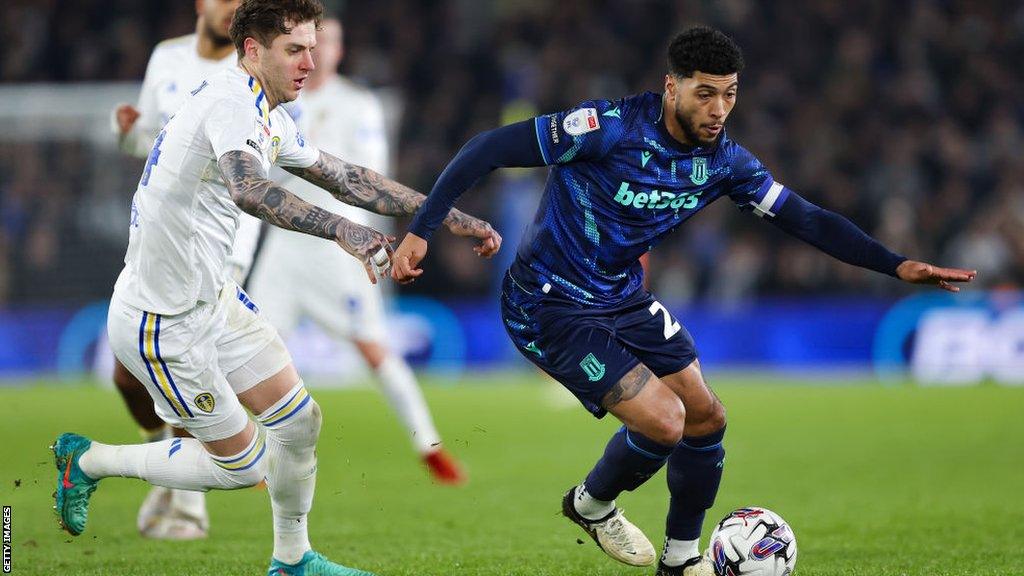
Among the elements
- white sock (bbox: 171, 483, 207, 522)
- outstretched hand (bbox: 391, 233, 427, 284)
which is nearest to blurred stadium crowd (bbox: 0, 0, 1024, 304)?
white sock (bbox: 171, 483, 207, 522)

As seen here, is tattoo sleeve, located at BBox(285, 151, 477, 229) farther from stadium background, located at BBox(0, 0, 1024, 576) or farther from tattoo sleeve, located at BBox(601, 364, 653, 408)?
stadium background, located at BBox(0, 0, 1024, 576)

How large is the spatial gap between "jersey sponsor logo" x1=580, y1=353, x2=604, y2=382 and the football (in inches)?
33.3

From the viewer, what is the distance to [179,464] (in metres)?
5.74

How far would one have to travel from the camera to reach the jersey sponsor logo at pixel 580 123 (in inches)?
227

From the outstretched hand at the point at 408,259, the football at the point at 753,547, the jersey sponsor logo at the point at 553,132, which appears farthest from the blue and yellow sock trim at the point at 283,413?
the football at the point at 753,547

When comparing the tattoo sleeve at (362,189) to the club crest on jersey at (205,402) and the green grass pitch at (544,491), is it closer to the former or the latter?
the club crest on jersey at (205,402)

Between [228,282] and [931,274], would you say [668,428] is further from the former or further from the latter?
[228,282]

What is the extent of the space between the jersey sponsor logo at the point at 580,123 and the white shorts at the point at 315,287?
4.06 m

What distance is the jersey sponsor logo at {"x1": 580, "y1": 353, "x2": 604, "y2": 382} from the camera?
585 cm

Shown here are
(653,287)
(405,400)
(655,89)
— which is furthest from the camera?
(655,89)

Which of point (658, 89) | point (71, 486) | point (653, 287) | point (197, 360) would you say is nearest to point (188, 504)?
point (71, 486)

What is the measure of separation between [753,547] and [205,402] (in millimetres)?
2342

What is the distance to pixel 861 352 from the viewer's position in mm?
18266

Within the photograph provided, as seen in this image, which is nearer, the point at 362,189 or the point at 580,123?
the point at 580,123
